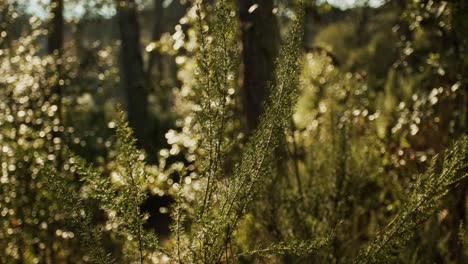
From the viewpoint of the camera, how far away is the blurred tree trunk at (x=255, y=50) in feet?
10.9

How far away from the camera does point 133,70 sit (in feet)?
29.3

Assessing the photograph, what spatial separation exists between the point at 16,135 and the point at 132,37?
5.83 meters

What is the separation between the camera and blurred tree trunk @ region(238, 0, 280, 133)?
10.9 ft

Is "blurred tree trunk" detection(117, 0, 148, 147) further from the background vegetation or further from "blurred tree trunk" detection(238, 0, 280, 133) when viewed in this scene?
"blurred tree trunk" detection(238, 0, 280, 133)

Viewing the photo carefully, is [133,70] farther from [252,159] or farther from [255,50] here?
[252,159]

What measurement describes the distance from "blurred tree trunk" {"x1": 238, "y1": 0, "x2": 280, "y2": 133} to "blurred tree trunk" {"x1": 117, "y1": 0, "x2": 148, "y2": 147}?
5.20m

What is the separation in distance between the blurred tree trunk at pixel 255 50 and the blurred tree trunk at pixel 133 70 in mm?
5203

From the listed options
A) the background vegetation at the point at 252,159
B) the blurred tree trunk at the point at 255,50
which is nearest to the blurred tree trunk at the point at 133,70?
the background vegetation at the point at 252,159

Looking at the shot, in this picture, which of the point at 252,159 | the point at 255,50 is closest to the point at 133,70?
the point at 255,50

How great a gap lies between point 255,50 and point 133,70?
5.88 meters

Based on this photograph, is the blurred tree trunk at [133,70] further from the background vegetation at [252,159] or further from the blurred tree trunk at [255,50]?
the blurred tree trunk at [255,50]

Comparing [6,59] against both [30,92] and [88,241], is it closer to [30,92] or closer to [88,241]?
[30,92]

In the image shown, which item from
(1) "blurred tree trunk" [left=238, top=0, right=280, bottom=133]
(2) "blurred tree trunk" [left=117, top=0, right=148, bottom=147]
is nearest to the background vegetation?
(1) "blurred tree trunk" [left=238, top=0, right=280, bottom=133]

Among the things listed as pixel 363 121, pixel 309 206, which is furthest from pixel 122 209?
pixel 363 121
